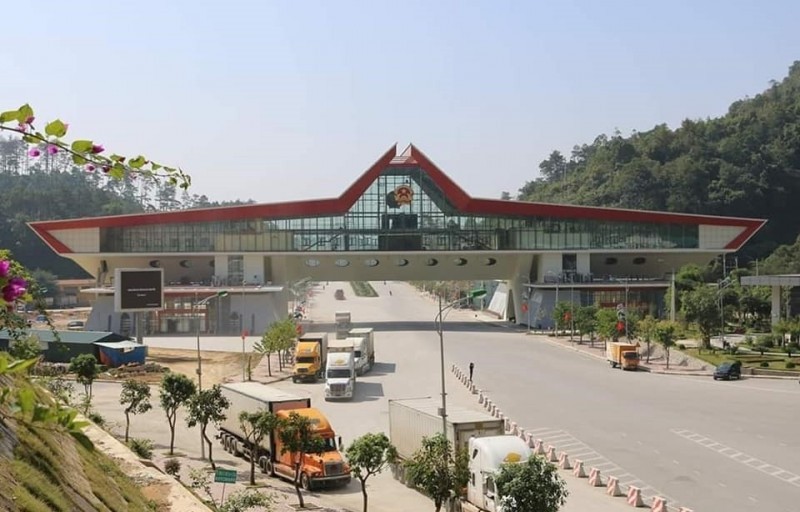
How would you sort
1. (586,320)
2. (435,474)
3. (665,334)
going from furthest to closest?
(586,320) < (665,334) < (435,474)

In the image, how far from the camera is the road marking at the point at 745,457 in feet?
68.0

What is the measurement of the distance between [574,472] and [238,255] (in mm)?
51561

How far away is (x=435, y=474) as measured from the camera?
16859mm

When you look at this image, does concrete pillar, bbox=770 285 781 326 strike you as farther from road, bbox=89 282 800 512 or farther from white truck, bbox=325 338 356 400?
white truck, bbox=325 338 356 400

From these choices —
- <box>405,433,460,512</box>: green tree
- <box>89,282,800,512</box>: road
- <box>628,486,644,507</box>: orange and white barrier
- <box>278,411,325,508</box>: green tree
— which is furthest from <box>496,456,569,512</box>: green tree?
<box>278,411,325,508</box>: green tree

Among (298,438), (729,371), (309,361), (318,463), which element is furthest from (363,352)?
(298,438)

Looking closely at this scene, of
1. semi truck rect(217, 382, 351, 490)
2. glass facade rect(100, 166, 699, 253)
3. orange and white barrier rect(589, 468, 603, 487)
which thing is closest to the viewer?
orange and white barrier rect(589, 468, 603, 487)

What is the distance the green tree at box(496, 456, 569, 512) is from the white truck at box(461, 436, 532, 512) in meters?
1.98

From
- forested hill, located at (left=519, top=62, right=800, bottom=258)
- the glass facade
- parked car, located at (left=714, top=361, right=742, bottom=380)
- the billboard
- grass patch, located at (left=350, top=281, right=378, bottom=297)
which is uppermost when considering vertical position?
forested hill, located at (left=519, top=62, right=800, bottom=258)

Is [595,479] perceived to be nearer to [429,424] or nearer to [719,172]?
[429,424]

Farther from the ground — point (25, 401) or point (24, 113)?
point (24, 113)

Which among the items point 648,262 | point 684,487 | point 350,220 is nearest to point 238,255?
point 350,220

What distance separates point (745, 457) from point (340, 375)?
17385 mm

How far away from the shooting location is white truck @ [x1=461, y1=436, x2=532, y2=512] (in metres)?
17.6
